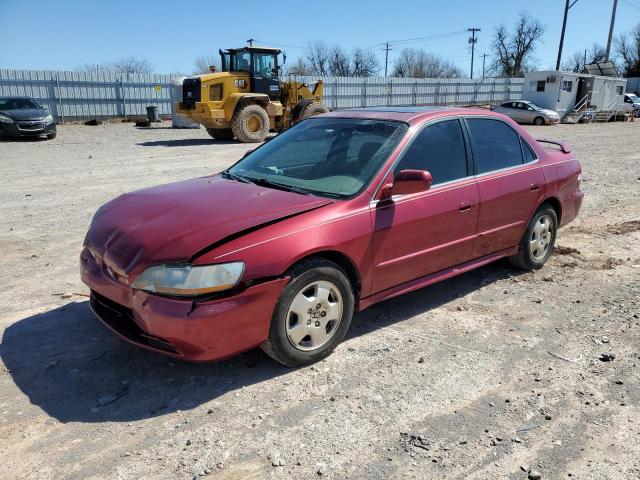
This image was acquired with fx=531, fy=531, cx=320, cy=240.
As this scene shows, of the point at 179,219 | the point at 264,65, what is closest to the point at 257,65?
the point at 264,65

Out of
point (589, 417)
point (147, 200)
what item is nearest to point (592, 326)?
point (589, 417)

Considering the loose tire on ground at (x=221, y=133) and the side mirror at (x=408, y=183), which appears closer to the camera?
the side mirror at (x=408, y=183)

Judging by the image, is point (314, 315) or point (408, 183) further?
point (408, 183)

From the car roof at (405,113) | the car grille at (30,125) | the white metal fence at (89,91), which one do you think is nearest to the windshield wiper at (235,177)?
the car roof at (405,113)

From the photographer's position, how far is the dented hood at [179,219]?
3082mm

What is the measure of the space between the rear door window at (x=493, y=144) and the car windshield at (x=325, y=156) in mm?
841

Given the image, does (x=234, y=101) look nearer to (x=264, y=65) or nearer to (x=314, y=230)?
(x=264, y=65)

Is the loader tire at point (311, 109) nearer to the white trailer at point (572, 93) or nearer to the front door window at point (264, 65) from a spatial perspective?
the front door window at point (264, 65)

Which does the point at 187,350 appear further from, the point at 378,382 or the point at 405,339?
the point at 405,339

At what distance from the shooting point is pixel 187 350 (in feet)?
9.86

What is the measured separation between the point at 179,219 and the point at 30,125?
59.5ft

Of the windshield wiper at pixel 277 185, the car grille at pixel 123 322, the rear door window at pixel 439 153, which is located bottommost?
the car grille at pixel 123 322

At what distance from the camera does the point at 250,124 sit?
1777 cm

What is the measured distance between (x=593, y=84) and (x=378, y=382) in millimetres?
34237
